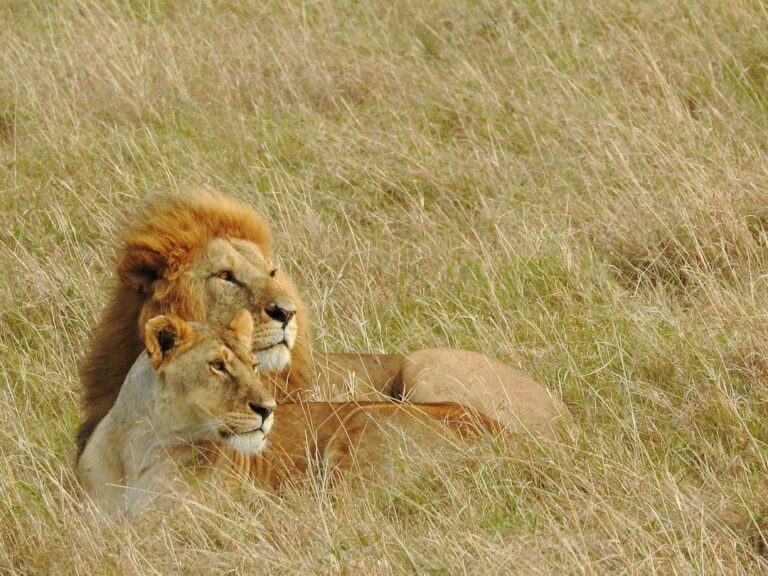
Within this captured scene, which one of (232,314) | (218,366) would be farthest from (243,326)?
(232,314)

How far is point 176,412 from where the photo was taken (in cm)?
477

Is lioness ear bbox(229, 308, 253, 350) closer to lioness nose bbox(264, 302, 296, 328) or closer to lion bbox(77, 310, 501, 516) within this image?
lion bbox(77, 310, 501, 516)

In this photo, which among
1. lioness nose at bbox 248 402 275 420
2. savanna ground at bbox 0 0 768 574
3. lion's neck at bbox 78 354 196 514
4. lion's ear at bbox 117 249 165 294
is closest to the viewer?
savanna ground at bbox 0 0 768 574

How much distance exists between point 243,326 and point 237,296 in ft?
1.76

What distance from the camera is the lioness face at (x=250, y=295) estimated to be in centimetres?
543

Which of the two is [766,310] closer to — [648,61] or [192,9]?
[648,61]

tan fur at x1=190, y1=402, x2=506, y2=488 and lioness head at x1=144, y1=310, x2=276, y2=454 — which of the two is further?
tan fur at x1=190, y1=402, x2=506, y2=488

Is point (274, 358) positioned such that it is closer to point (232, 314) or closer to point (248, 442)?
point (232, 314)

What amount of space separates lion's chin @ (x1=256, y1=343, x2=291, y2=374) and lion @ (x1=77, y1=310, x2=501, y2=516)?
0.32 meters

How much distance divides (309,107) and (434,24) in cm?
134

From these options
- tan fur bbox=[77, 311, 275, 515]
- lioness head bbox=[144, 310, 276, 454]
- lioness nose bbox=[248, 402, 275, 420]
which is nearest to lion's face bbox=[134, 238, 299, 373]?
tan fur bbox=[77, 311, 275, 515]

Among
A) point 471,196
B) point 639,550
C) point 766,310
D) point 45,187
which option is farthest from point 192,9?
point 639,550

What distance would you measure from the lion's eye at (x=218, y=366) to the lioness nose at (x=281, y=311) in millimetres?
726

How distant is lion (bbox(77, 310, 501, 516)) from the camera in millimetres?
4707
